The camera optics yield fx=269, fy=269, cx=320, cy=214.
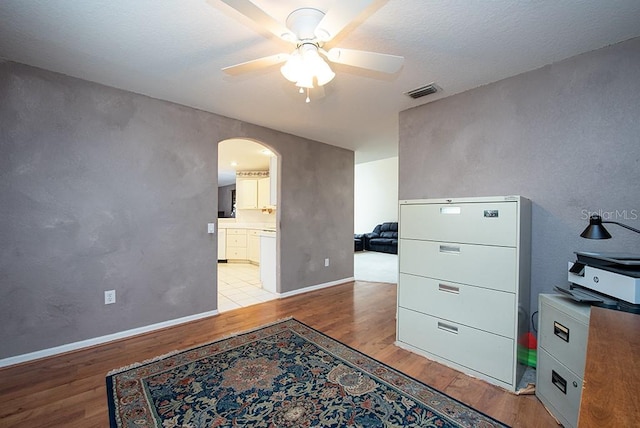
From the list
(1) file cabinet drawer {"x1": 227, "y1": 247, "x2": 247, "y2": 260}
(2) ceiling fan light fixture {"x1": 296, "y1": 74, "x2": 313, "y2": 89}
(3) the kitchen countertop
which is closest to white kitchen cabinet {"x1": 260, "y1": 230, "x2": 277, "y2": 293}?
(3) the kitchen countertop

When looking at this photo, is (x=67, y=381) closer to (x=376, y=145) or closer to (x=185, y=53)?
(x=185, y=53)

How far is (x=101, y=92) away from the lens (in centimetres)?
243

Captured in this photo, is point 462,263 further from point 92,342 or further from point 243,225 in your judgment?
point 243,225

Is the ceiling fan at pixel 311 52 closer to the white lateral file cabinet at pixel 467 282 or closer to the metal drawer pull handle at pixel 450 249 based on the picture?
the white lateral file cabinet at pixel 467 282

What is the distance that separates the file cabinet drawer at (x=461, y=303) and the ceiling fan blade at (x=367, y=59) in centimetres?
158

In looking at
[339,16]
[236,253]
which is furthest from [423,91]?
[236,253]

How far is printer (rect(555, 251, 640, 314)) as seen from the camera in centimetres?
130

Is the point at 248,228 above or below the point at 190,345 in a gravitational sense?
above

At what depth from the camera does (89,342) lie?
237cm

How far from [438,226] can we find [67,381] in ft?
9.53

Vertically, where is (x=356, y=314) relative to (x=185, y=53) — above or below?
below

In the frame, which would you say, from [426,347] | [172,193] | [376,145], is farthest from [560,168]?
[172,193]

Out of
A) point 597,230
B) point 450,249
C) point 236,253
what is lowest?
point 236,253

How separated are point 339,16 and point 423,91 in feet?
5.23
